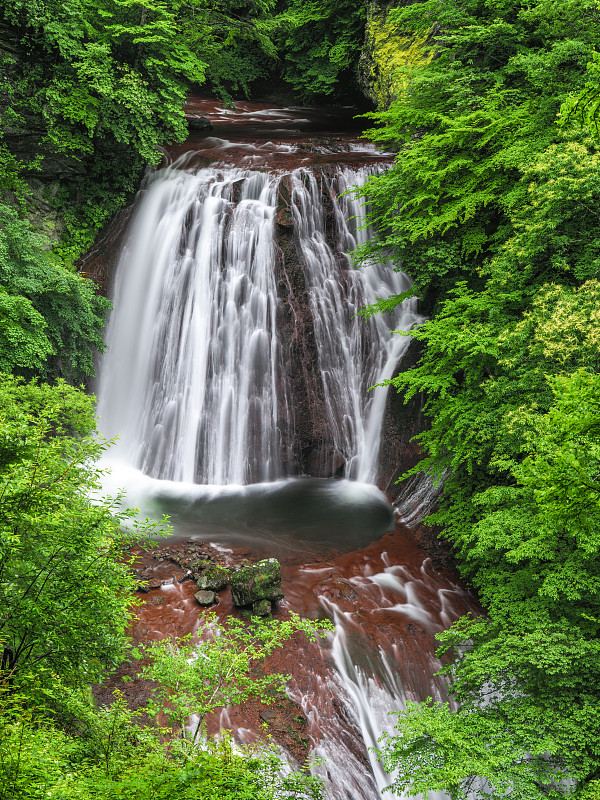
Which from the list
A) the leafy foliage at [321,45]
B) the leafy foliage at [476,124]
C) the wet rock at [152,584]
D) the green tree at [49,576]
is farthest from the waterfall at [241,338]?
the leafy foliage at [321,45]

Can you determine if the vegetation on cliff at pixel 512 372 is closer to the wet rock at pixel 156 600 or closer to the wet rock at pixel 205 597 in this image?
the wet rock at pixel 205 597

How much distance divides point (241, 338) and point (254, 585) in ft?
25.5

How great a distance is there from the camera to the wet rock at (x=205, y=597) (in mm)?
9211

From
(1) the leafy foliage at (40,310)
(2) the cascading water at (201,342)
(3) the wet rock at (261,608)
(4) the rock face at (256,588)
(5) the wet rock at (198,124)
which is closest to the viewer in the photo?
(3) the wet rock at (261,608)

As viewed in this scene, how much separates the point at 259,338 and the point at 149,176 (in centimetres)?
641

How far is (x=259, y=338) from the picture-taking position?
15109 millimetres

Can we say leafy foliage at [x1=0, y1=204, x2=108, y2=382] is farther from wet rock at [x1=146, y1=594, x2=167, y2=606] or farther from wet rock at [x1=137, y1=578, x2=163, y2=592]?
wet rock at [x1=146, y1=594, x2=167, y2=606]

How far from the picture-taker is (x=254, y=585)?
9133 millimetres

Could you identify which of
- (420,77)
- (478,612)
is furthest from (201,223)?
(478,612)

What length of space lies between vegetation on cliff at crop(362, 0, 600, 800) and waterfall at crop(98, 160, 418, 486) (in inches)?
135

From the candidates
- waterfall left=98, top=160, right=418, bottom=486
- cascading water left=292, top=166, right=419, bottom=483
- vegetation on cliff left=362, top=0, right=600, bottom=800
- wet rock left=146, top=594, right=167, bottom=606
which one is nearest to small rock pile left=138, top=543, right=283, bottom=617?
wet rock left=146, top=594, right=167, bottom=606

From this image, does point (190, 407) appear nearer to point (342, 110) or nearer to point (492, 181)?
point (492, 181)

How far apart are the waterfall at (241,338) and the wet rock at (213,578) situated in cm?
484

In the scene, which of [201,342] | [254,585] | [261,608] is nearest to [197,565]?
[254,585]
